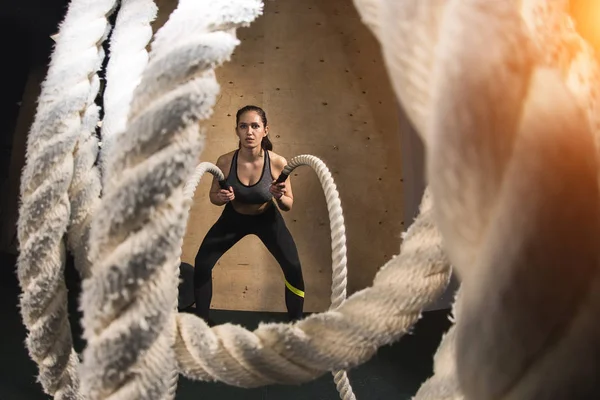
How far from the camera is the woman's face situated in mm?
754

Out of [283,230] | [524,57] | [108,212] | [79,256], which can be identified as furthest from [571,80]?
[283,230]

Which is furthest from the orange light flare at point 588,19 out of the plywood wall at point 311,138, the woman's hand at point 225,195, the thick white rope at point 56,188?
the plywood wall at point 311,138

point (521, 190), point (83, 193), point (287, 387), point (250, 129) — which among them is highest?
point (521, 190)

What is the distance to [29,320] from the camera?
225mm

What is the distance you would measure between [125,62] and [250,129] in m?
0.49

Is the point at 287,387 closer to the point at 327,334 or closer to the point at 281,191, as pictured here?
the point at 281,191

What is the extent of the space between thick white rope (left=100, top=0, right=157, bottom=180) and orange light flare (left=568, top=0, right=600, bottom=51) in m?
0.24

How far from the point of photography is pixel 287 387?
65 cm

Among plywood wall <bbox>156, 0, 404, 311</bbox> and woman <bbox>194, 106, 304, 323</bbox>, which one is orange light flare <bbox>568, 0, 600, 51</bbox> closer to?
woman <bbox>194, 106, 304, 323</bbox>

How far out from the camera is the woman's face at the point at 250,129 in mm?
754

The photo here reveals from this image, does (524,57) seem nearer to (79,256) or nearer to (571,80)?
(571,80)

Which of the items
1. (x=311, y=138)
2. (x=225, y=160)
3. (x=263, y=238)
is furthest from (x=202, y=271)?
(x=311, y=138)

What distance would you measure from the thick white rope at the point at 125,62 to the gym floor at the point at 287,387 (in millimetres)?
386

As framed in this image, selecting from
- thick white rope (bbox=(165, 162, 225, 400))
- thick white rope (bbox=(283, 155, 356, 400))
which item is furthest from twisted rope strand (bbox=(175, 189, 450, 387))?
thick white rope (bbox=(283, 155, 356, 400))
